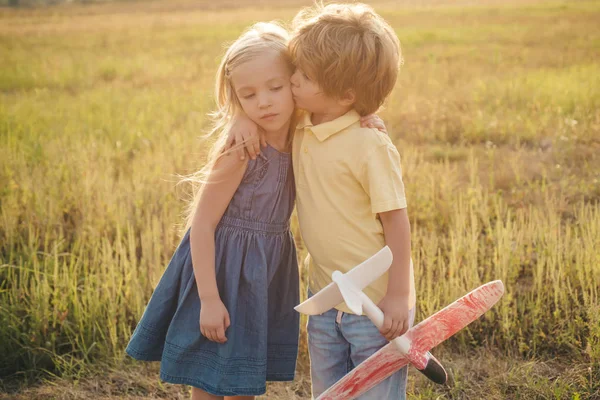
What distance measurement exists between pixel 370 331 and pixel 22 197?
3.08 metres

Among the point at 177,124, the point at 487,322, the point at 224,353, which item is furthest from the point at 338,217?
the point at 177,124

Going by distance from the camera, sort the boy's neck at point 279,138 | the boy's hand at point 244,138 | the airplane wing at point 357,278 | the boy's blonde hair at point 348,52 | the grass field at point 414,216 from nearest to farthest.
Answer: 1. the airplane wing at point 357,278
2. the boy's blonde hair at point 348,52
3. the boy's hand at point 244,138
4. the boy's neck at point 279,138
5. the grass field at point 414,216

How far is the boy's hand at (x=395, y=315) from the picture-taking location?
181 centimetres

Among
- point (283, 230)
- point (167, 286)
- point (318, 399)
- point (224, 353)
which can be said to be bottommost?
point (318, 399)

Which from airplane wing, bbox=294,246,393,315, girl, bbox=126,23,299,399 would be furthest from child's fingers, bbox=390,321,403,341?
girl, bbox=126,23,299,399

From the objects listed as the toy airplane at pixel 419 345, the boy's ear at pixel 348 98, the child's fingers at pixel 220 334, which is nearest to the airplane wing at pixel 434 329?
the toy airplane at pixel 419 345

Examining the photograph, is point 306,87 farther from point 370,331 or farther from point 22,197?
point 22,197

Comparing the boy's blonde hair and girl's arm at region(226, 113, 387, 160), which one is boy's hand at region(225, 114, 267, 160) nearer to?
girl's arm at region(226, 113, 387, 160)

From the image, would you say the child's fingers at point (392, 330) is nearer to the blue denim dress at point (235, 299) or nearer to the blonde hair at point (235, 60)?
the blue denim dress at point (235, 299)

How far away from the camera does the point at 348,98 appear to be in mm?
1846

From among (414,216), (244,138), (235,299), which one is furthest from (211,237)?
(414,216)

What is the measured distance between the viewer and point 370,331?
191 centimetres

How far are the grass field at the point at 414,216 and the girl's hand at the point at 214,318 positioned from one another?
32.6 inches

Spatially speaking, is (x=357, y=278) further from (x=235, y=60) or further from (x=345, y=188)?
(x=235, y=60)
